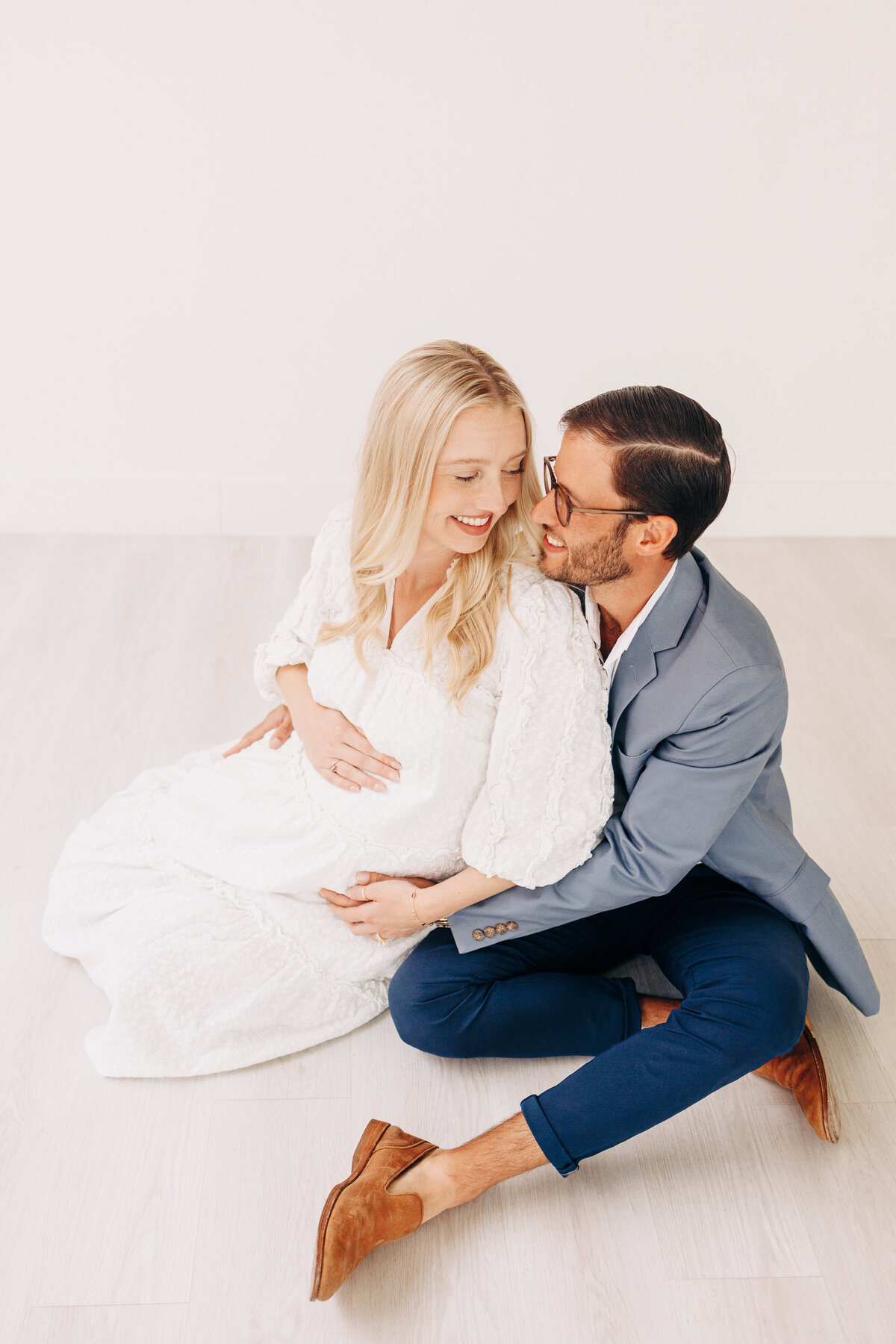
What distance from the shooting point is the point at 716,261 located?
11.0 feet

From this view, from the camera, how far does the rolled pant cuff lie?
1.41 m

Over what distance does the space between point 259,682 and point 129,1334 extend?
3.35 feet

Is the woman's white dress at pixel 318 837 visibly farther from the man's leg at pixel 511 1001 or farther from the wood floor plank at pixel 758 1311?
the wood floor plank at pixel 758 1311

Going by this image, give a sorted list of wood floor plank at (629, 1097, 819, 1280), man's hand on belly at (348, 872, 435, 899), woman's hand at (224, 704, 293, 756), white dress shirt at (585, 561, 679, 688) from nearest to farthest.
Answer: wood floor plank at (629, 1097, 819, 1280) < white dress shirt at (585, 561, 679, 688) < man's hand on belly at (348, 872, 435, 899) < woman's hand at (224, 704, 293, 756)

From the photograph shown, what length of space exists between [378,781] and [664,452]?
25.2 inches

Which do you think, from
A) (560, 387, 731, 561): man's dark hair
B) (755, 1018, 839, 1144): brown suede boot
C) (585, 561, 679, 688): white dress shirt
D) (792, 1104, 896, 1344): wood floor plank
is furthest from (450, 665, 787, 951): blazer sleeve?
(792, 1104, 896, 1344): wood floor plank

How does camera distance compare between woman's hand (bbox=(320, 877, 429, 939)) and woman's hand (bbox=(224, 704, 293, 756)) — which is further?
woman's hand (bbox=(224, 704, 293, 756))

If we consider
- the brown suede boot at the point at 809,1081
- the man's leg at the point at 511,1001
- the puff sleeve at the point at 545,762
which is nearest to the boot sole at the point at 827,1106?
the brown suede boot at the point at 809,1081

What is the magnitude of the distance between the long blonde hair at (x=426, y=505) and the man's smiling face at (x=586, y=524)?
0.17 ft

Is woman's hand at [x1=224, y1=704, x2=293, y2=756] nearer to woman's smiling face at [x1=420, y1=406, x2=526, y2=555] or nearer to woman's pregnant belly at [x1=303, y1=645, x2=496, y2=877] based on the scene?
woman's pregnant belly at [x1=303, y1=645, x2=496, y2=877]

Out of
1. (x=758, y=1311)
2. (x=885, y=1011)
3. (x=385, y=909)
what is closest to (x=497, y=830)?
(x=385, y=909)

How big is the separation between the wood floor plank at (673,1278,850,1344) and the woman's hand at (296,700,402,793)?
2.63 ft

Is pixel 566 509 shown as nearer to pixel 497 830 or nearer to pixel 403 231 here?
pixel 497 830

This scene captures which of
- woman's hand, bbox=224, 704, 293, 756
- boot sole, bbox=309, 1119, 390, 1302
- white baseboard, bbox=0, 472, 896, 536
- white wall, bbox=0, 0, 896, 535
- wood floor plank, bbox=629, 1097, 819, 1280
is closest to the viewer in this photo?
boot sole, bbox=309, 1119, 390, 1302
